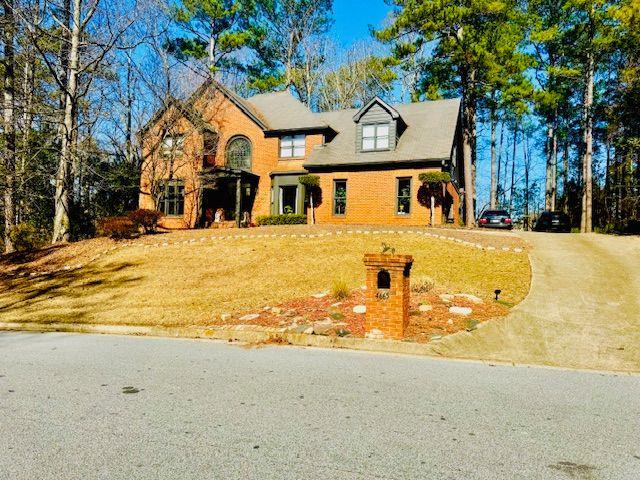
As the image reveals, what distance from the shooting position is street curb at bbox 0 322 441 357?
665 centimetres

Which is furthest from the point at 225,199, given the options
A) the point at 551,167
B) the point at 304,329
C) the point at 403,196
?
the point at 551,167

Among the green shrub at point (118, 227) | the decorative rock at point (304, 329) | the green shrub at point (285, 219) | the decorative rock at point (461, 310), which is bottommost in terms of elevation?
the decorative rock at point (304, 329)

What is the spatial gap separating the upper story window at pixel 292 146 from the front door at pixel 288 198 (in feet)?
6.63

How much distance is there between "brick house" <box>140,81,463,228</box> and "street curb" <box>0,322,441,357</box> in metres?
15.1

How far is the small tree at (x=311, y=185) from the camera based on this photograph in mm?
23422

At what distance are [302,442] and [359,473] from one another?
1.93 ft

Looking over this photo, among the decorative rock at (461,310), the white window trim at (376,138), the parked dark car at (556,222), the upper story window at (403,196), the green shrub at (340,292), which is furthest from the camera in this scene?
the parked dark car at (556,222)

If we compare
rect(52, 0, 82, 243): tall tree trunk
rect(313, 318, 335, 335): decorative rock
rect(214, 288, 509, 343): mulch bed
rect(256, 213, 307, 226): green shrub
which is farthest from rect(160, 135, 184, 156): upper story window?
rect(313, 318, 335, 335): decorative rock

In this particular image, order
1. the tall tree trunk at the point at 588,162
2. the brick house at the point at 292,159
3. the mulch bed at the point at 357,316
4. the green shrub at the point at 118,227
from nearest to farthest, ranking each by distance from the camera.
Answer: the mulch bed at the point at 357,316
the green shrub at the point at 118,227
the brick house at the point at 292,159
the tall tree trunk at the point at 588,162

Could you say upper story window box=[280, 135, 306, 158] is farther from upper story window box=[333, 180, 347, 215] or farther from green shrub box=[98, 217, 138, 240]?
green shrub box=[98, 217, 138, 240]

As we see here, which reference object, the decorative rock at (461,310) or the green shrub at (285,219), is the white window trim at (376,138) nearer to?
the green shrub at (285,219)

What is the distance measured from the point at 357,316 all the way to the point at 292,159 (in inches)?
751

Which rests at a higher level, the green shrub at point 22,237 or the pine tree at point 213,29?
the pine tree at point 213,29

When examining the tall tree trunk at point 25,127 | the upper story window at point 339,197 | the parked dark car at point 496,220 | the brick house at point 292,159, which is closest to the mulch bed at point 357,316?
the brick house at point 292,159
